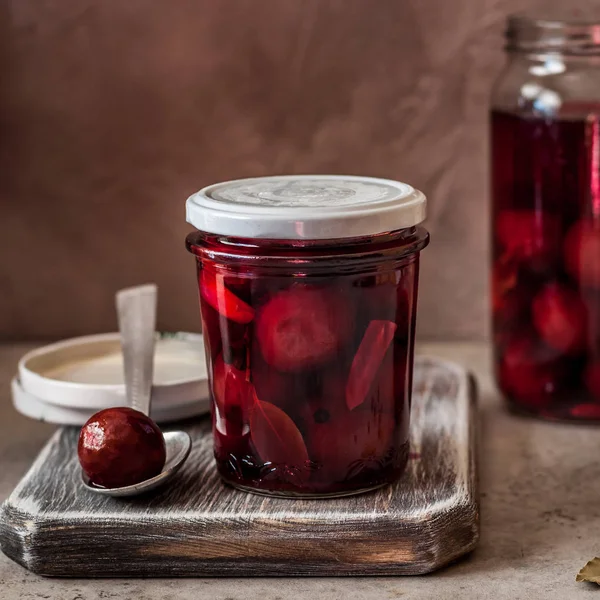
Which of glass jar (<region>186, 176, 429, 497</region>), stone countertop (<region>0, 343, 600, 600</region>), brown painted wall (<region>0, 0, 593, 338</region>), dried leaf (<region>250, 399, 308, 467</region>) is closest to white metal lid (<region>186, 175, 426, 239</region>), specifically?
glass jar (<region>186, 176, 429, 497</region>)

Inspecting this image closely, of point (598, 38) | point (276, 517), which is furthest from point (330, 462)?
point (598, 38)

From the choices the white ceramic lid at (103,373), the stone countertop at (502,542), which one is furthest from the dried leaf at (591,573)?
the white ceramic lid at (103,373)

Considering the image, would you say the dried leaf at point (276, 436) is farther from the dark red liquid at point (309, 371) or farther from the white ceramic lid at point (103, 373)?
the white ceramic lid at point (103, 373)

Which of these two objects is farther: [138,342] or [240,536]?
[138,342]

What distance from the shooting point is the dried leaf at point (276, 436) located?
0.69m

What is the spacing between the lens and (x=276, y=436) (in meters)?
0.70

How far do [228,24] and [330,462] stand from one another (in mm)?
582

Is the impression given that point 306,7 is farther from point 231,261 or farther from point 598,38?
point 231,261

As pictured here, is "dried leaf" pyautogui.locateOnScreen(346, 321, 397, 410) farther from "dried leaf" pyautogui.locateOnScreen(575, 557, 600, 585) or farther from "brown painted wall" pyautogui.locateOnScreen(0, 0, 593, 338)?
"brown painted wall" pyautogui.locateOnScreen(0, 0, 593, 338)

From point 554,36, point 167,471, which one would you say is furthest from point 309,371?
point 554,36

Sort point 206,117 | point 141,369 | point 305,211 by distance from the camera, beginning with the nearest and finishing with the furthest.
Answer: point 305,211, point 141,369, point 206,117

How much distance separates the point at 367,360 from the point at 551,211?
31 cm

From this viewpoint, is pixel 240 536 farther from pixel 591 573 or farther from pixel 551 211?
pixel 551 211

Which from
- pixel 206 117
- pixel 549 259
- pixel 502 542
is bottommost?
pixel 502 542
